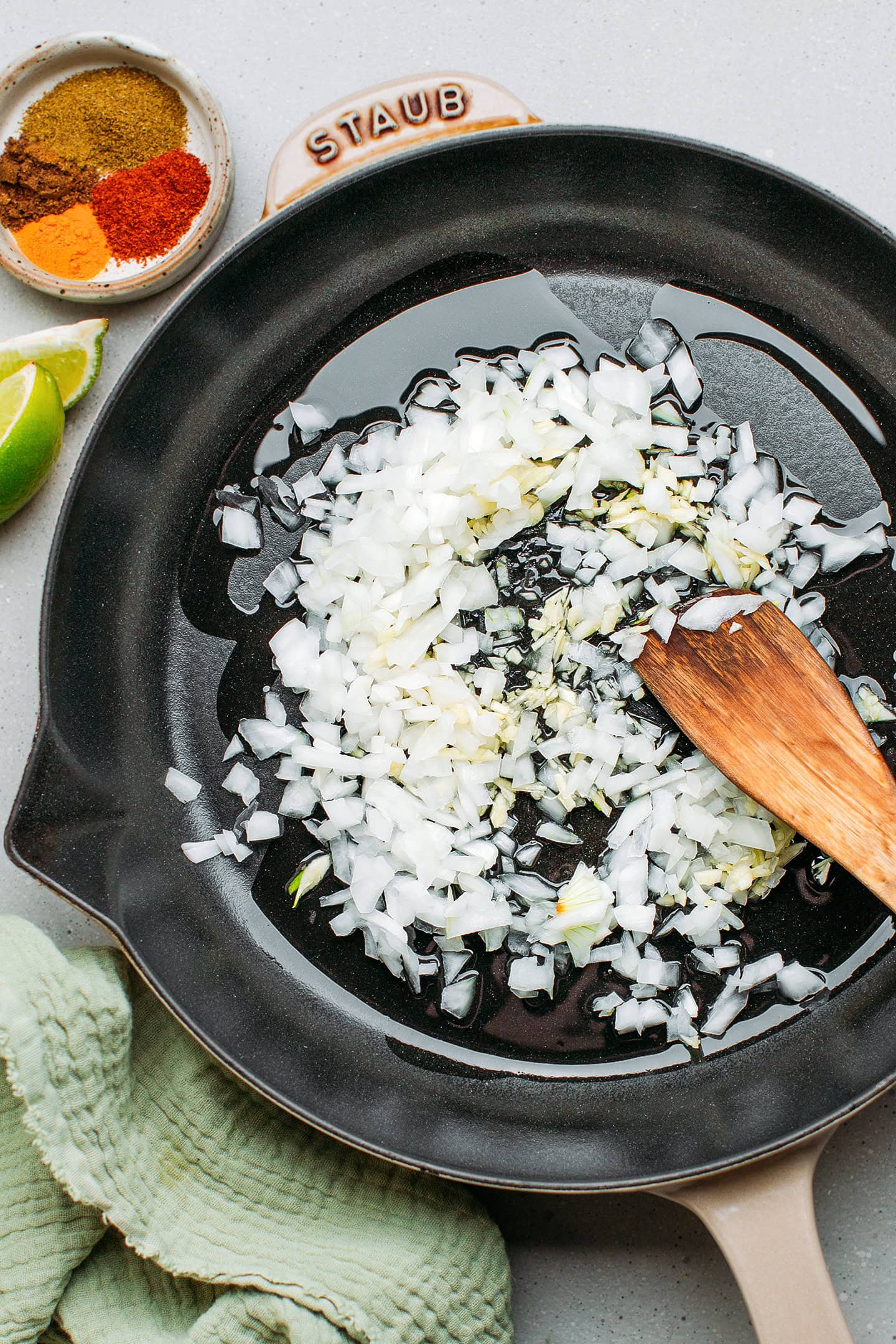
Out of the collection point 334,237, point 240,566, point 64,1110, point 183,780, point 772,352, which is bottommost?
point 64,1110

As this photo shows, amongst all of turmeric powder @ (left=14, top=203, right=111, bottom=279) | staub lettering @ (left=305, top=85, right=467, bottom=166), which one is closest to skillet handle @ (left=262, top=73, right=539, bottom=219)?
staub lettering @ (left=305, top=85, right=467, bottom=166)

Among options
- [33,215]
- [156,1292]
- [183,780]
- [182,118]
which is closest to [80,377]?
[33,215]

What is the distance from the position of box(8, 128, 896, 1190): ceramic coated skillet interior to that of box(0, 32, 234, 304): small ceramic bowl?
6 cm

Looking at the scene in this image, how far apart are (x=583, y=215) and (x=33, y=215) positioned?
0.64 meters

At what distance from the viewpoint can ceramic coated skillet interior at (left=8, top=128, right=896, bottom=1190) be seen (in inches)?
41.0

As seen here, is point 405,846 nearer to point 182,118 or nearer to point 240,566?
point 240,566

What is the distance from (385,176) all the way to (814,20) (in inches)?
22.8

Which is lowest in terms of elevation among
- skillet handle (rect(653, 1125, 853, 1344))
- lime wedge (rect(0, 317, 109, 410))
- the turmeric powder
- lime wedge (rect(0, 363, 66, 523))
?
skillet handle (rect(653, 1125, 853, 1344))

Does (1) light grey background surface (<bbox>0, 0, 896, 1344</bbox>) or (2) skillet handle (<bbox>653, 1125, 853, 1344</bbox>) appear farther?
(1) light grey background surface (<bbox>0, 0, 896, 1344</bbox>)

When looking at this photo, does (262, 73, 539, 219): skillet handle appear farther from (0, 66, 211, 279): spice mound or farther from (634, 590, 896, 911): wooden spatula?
(634, 590, 896, 911): wooden spatula

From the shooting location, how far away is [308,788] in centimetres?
106

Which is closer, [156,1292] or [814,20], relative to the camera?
[156,1292]

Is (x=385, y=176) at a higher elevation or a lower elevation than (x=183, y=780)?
higher

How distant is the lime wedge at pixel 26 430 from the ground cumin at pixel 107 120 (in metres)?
0.26
